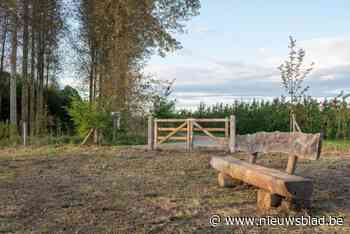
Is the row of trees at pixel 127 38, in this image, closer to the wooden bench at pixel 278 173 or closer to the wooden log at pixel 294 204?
the wooden bench at pixel 278 173

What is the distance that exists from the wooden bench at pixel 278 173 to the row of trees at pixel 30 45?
925 centimetres

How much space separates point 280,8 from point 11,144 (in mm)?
8164

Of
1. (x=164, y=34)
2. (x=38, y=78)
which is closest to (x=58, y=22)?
(x=38, y=78)

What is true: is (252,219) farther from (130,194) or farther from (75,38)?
(75,38)

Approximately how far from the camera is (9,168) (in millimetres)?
6551

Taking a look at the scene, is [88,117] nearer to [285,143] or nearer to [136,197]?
[136,197]

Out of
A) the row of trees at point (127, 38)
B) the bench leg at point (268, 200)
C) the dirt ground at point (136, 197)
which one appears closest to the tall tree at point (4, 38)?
the row of trees at point (127, 38)

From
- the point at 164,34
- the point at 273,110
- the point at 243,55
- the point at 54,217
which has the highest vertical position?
the point at 164,34

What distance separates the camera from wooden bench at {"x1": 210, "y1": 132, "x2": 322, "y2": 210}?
327 cm

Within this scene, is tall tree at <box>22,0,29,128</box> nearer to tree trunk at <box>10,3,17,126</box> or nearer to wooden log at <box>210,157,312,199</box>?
tree trunk at <box>10,3,17,126</box>

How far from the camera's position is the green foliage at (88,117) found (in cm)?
1142

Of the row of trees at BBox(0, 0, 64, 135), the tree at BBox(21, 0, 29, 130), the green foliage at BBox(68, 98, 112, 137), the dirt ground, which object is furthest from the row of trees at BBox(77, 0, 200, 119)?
the dirt ground

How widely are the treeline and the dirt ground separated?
697cm

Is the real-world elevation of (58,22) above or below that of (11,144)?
above
